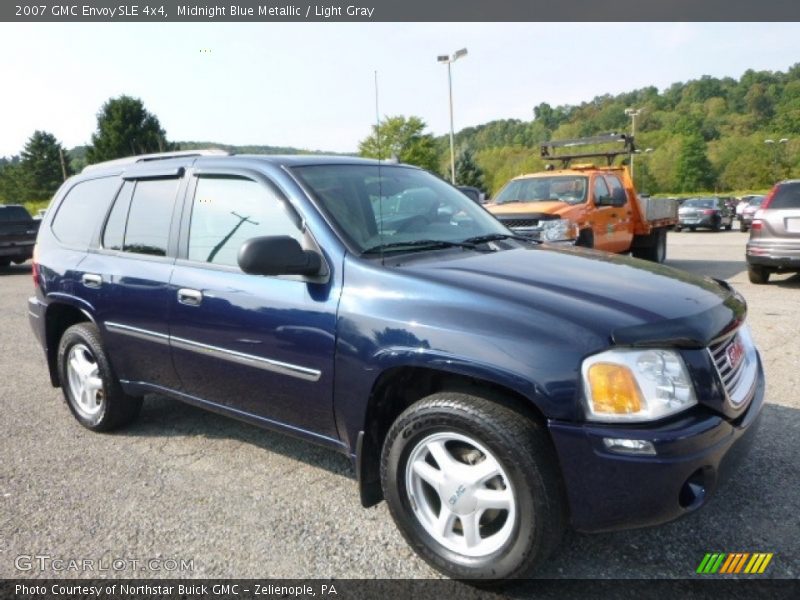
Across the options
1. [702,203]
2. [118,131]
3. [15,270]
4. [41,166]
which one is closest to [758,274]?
[15,270]

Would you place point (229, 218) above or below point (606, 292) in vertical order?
above

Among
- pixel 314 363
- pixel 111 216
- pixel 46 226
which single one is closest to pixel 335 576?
pixel 314 363

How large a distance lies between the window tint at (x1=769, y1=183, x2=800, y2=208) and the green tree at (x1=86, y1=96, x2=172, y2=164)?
62.9 m

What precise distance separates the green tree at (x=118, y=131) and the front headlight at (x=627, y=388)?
221 ft

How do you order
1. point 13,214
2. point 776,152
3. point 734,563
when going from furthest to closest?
point 776,152 → point 13,214 → point 734,563

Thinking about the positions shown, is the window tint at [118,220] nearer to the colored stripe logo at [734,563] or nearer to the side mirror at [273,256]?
the side mirror at [273,256]

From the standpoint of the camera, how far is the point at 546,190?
10.1 metres

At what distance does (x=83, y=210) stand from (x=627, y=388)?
12.2 ft

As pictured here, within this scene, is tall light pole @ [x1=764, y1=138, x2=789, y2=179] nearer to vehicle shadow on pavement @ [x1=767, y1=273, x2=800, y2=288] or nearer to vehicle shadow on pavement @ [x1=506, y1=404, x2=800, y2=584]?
vehicle shadow on pavement @ [x1=767, y1=273, x2=800, y2=288]

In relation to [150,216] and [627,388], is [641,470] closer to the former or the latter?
[627,388]

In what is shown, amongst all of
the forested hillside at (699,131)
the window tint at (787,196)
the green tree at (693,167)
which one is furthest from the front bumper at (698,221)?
the green tree at (693,167)

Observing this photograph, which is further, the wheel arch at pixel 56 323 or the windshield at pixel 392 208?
the wheel arch at pixel 56 323

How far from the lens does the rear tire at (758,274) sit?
935cm

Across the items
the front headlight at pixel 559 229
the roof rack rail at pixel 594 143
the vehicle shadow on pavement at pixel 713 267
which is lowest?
the vehicle shadow on pavement at pixel 713 267
